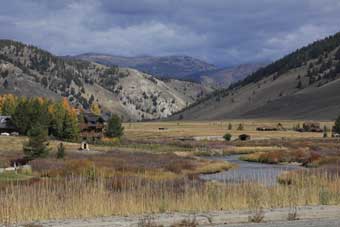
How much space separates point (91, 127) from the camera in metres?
125

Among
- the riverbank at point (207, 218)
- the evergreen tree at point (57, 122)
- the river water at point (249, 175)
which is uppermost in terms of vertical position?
the evergreen tree at point (57, 122)

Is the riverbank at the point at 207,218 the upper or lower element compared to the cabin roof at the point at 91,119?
lower

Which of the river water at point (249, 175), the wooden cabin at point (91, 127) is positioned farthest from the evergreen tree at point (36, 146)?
the wooden cabin at point (91, 127)

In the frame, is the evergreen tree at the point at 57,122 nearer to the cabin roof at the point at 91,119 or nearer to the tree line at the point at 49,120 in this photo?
the tree line at the point at 49,120

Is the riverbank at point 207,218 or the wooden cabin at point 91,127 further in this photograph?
the wooden cabin at point 91,127

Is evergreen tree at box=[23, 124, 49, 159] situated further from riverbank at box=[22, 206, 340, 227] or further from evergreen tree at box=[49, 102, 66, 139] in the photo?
evergreen tree at box=[49, 102, 66, 139]

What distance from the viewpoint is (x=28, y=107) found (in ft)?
345

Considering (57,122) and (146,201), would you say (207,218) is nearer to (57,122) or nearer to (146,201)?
(146,201)

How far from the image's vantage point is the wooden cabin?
113m

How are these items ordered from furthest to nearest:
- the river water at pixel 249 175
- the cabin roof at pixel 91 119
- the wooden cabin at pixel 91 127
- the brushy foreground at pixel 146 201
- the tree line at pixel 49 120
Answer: the cabin roof at pixel 91 119, the wooden cabin at pixel 91 127, the tree line at pixel 49 120, the river water at pixel 249 175, the brushy foreground at pixel 146 201

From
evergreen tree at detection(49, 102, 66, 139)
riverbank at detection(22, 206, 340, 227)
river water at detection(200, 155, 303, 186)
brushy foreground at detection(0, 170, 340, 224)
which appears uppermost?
evergreen tree at detection(49, 102, 66, 139)

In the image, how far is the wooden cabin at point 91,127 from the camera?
112706 mm

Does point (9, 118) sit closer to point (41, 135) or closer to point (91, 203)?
point (41, 135)

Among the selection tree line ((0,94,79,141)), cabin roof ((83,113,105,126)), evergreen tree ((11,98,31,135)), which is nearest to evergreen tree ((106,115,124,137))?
tree line ((0,94,79,141))
